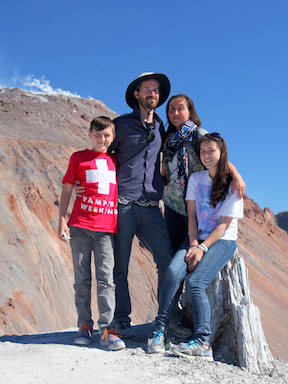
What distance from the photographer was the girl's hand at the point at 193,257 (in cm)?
389

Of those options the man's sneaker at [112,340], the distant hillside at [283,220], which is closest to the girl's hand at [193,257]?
the man's sneaker at [112,340]

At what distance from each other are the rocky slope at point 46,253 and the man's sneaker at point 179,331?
880cm

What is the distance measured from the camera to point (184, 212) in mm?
4465

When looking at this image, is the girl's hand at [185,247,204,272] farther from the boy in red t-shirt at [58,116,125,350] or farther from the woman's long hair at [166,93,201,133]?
the woman's long hair at [166,93,201,133]

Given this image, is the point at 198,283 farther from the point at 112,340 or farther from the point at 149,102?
the point at 149,102

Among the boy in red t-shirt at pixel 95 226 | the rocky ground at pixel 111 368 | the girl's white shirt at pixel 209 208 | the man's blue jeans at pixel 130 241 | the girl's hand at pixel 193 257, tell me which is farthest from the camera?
the man's blue jeans at pixel 130 241

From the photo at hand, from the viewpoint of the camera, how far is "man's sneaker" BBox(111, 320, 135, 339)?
4344 mm

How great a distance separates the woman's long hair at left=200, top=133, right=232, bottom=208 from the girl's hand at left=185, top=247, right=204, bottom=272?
543 mm

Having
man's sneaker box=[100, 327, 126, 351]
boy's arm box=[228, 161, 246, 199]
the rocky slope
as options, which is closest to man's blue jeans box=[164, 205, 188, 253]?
boy's arm box=[228, 161, 246, 199]

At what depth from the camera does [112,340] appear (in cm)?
399

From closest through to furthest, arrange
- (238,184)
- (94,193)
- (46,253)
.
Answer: (238,184) → (94,193) → (46,253)

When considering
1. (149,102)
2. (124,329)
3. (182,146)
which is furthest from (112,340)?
(149,102)

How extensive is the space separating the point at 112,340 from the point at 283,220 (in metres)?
47.2

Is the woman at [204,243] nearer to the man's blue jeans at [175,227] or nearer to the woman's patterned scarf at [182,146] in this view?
the woman's patterned scarf at [182,146]
